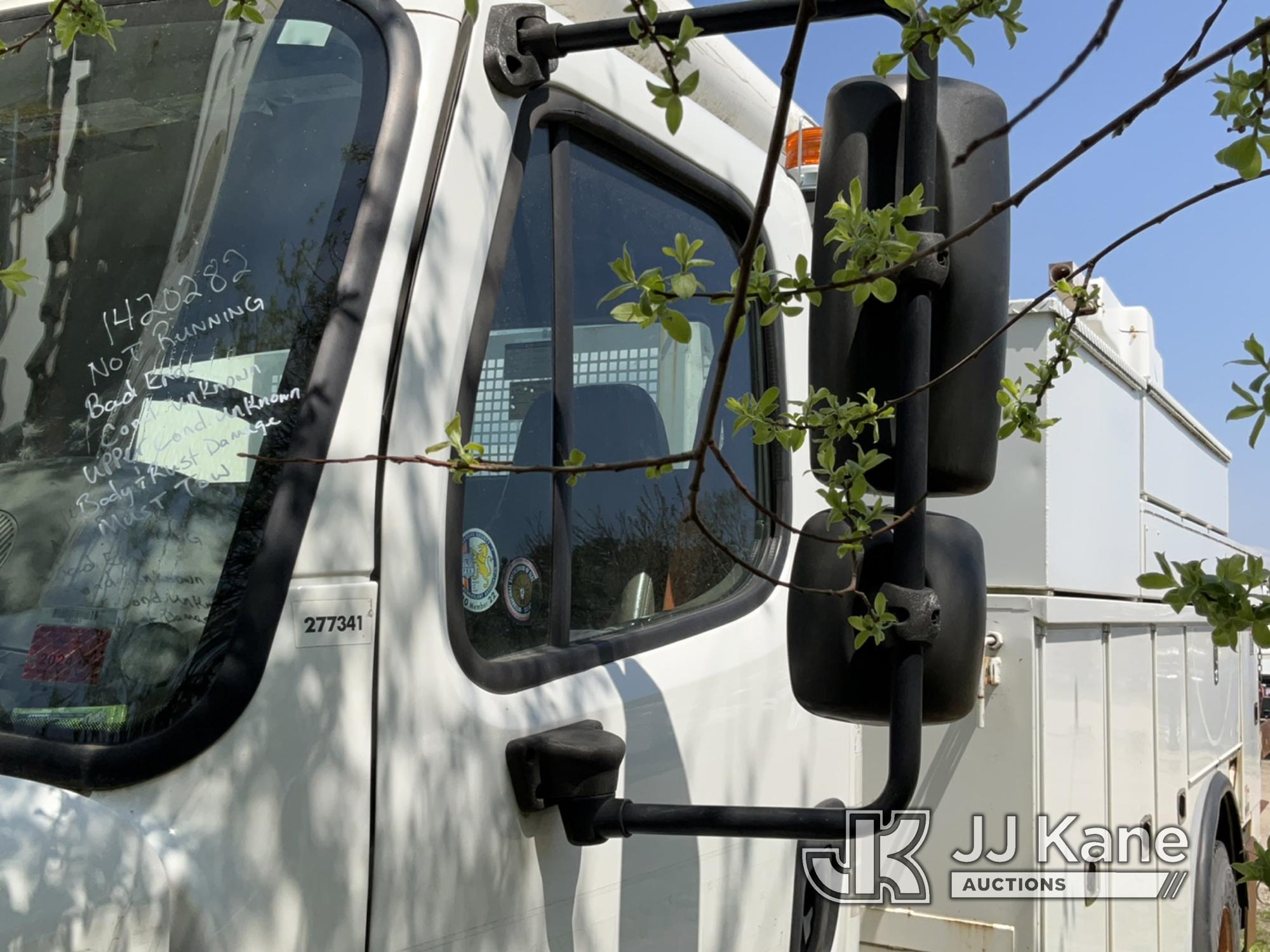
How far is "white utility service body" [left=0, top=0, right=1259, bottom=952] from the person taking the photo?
133 cm

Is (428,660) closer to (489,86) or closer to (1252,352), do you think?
(489,86)

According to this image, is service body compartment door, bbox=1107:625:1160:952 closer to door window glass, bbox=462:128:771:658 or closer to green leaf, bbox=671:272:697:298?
door window glass, bbox=462:128:771:658

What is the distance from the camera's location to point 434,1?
67.9 inches

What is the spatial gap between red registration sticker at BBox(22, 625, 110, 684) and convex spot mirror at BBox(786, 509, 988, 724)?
80cm

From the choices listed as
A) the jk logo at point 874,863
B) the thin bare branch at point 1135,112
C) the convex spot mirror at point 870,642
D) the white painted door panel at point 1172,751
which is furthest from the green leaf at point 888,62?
the white painted door panel at point 1172,751

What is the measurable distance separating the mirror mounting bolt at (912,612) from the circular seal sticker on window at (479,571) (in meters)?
0.49

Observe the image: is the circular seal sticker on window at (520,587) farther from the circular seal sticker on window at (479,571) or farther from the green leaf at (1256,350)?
the green leaf at (1256,350)

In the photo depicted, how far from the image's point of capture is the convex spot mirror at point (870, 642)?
164 centimetres

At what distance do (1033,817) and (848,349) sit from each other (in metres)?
2.12

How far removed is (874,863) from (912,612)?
4.78 feet

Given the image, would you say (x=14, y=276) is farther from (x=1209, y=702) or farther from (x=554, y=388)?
(x=1209, y=702)

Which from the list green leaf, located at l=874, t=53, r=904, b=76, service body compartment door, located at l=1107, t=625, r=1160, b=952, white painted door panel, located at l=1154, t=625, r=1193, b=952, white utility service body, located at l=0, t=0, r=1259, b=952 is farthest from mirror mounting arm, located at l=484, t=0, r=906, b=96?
white painted door panel, located at l=1154, t=625, r=1193, b=952

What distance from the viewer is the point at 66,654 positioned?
1.41 m

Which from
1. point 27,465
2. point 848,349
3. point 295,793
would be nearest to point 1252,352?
point 848,349
